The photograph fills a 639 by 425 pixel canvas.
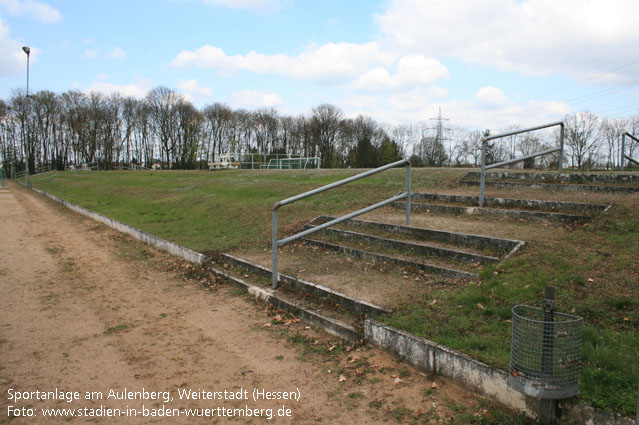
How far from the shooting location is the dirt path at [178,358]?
3.04 meters

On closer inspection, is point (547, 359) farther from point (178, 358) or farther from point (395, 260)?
point (395, 260)

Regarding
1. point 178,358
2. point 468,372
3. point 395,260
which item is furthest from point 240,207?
point 468,372

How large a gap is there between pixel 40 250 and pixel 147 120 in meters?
52.7

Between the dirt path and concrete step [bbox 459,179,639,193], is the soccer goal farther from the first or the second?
the dirt path

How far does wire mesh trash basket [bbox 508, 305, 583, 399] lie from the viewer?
2480 mm

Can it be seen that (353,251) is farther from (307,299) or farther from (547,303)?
(547,303)


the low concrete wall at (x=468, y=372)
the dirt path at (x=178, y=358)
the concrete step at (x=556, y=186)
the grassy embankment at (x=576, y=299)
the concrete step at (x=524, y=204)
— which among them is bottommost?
the dirt path at (x=178, y=358)

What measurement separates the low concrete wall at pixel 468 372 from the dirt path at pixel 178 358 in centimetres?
11

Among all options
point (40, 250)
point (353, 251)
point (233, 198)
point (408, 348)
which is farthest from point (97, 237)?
point (408, 348)

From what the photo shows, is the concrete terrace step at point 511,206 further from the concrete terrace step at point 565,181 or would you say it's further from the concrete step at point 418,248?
the concrete step at point 418,248

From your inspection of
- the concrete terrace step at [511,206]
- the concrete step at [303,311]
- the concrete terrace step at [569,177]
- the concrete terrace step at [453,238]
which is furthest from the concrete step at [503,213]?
the concrete step at [303,311]

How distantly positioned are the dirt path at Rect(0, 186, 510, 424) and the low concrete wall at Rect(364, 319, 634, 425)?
0.35 feet

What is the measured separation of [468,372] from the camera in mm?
3094

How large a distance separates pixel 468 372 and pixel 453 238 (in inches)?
120
